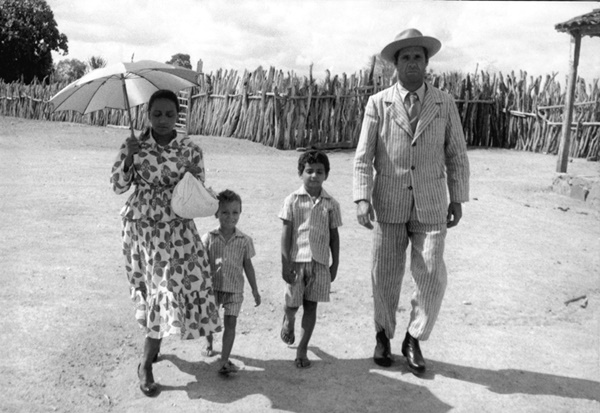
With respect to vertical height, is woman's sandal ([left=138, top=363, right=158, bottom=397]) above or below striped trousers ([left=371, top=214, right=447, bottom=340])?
below

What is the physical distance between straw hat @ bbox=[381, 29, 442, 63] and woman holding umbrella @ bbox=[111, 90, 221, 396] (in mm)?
1255

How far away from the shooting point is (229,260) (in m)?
3.74

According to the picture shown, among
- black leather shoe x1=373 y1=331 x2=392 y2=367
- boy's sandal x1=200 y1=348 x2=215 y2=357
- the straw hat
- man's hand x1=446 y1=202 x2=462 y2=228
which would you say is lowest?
boy's sandal x1=200 y1=348 x2=215 y2=357

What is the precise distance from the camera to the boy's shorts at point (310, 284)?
374cm

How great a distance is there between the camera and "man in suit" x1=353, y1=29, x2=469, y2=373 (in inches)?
147

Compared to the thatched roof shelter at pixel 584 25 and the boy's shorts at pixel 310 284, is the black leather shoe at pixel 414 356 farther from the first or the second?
the thatched roof shelter at pixel 584 25

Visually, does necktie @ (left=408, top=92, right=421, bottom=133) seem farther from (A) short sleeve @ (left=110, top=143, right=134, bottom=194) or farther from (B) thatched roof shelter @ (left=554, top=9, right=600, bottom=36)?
(B) thatched roof shelter @ (left=554, top=9, right=600, bottom=36)

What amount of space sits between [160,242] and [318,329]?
148 centimetres

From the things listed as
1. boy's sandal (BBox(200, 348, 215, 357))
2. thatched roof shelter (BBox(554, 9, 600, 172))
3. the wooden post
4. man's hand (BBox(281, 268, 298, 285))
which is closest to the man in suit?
man's hand (BBox(281, 268, 298, 285))

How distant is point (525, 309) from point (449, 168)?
69.4 inches

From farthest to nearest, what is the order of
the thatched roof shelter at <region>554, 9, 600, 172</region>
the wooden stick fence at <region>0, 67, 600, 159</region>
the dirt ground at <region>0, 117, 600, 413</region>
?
A: the wooden stick fence at <region>0, 67, 600, 159</region>
the thatched roof shelter at <region>554, 9, 600, 172</region>
the dirt ground at <region>0, 117, 600, 413</region>

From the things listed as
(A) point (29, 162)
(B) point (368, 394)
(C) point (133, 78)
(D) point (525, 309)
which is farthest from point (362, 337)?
(A) point (29, 162)

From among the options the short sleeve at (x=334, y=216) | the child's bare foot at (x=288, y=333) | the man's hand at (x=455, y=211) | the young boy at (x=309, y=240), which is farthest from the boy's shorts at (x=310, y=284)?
the man's hand at (x=455, y=211)

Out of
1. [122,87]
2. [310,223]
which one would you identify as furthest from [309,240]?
[122,87]
